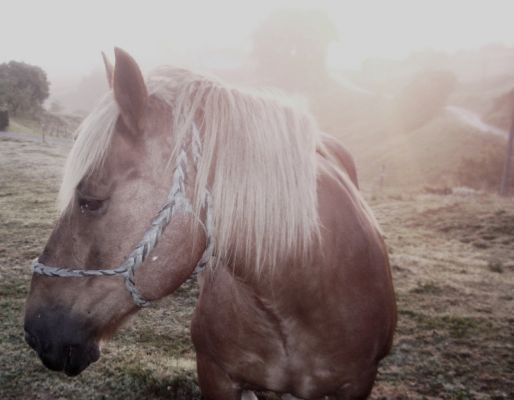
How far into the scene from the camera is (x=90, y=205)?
148 cm

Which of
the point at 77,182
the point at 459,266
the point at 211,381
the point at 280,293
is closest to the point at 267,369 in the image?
the point at 211,381

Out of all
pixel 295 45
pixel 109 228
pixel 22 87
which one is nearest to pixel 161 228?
pixel 109 228

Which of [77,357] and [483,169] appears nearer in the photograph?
[77,357]

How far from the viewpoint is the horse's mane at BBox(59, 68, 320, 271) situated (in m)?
1.48

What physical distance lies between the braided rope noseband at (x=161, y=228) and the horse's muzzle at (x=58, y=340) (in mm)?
199

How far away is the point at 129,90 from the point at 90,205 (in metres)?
0.45

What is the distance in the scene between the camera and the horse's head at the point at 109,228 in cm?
145

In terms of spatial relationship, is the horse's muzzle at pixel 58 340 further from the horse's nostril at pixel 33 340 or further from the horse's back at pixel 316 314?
the horse's back at pixel 316 314

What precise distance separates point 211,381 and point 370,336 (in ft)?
3.12

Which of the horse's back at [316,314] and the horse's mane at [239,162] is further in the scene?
the horse's back at [316,314]

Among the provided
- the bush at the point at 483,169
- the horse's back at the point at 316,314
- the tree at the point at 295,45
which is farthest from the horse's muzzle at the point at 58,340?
the tree at the point at 295,45

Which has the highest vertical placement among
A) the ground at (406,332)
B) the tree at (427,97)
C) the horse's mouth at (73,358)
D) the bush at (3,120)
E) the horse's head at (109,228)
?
the tree at (427,97)

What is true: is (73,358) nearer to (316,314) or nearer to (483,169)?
(316,314)

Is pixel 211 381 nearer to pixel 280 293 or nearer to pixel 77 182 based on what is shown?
pixel 280 293
